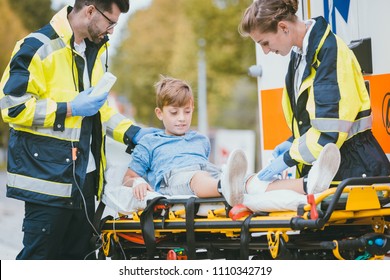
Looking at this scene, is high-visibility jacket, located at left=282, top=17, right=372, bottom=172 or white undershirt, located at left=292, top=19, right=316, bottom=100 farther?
white undershirt, located at left=292, top=19, right=316, bottom=100

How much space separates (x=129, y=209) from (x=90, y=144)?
1.58 ft

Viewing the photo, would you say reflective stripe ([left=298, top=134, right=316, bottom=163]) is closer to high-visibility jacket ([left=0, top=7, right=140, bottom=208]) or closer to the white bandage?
the white bandage

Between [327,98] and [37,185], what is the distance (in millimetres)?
1616

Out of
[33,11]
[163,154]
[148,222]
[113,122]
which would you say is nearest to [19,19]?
[33,11]

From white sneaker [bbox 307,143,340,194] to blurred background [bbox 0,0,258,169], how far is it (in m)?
10.7

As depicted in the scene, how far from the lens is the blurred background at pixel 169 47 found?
20656mm

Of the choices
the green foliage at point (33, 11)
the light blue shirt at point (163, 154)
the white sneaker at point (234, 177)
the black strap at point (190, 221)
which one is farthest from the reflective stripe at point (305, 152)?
the green foliage at point (33, 11)

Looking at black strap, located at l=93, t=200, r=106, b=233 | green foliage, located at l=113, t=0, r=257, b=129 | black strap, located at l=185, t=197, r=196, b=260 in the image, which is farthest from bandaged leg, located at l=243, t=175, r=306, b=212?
green foliage, located at l=113, t=0, r=257, b=129

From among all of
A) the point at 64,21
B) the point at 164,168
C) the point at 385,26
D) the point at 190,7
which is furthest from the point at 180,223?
the point at 190,7

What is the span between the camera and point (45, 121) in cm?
425

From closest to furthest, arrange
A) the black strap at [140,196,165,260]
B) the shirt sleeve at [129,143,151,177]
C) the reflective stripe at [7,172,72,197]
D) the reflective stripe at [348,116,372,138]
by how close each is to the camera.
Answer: the reflective stripe at [348,116,372,138] → the black strap at [140,196,165,260] → the reflective stripe at [7,172,72,197] → the shirt sleeve at [129,143,151,177]

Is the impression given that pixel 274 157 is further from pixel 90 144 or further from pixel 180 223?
pixel 90 144

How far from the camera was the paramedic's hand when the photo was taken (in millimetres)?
4324

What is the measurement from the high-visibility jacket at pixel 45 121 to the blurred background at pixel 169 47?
9.78m
